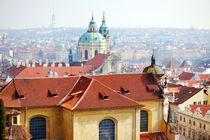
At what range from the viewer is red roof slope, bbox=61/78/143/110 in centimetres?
4353

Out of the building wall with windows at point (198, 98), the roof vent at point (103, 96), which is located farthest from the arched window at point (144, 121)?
the building wall with windows at point (198, 98)

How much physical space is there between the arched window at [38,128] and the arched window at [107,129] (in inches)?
221

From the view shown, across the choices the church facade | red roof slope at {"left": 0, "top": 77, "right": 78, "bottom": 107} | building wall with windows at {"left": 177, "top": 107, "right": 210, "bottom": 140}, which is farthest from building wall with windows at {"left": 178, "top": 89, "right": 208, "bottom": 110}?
the church facade

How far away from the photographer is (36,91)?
150 ft

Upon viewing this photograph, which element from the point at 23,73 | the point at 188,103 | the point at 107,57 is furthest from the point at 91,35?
the point at 188,103

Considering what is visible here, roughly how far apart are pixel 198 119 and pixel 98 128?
63.6ft

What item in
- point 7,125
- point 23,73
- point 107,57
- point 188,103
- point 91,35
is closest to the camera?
point 7,125

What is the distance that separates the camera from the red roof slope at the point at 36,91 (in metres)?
44.5

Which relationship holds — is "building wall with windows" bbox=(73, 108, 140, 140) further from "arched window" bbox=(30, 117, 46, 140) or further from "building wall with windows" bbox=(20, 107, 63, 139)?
"arched window" bbox=(30, 117, 46, 140)

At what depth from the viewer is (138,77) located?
50.1m

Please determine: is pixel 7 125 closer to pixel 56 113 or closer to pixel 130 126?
pixel 56 113

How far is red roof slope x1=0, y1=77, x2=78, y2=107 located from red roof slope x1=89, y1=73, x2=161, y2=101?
3.60 meters

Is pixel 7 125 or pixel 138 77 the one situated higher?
pixel 138 77

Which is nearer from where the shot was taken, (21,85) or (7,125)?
(7,125)
